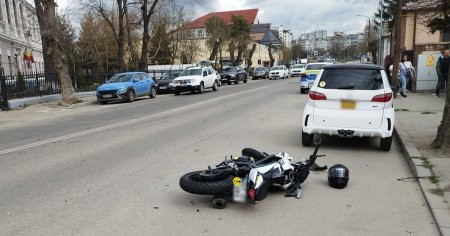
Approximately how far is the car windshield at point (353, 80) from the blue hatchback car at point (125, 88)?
14.7 metres

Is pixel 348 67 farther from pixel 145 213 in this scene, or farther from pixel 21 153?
pixel 21 153

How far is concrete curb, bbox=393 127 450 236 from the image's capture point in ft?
13.7

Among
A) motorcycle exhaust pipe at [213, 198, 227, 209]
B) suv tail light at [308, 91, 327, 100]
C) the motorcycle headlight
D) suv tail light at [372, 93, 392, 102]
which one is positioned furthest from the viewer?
the motorcycle headlight

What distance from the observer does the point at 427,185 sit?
5336mm

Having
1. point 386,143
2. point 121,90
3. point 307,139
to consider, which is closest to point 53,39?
point 121,90

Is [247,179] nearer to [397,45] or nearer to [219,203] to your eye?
[219,203]

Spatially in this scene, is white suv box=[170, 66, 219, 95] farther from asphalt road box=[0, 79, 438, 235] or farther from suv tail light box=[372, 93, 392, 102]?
suv tail light box=[372, 93, 392, 102]

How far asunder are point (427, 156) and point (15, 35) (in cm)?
3988

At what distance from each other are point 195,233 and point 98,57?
A: 146ft

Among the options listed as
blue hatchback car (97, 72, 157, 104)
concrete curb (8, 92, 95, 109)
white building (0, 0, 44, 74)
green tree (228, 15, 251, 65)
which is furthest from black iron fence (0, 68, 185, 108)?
green tree (228, 15, 251, 65)

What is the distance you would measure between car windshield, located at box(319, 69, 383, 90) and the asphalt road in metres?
1.21

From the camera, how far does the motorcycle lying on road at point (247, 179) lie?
4.63m

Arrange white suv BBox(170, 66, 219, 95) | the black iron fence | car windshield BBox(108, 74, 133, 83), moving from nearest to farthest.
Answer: the black iron fence
car windshield BBox(108, 74, 133, 83)
white suv BBox(170, 66, 219, 95)

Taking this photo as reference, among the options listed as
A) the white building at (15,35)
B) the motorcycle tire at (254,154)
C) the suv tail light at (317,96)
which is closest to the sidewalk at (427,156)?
the suv tail light at (317,96)
